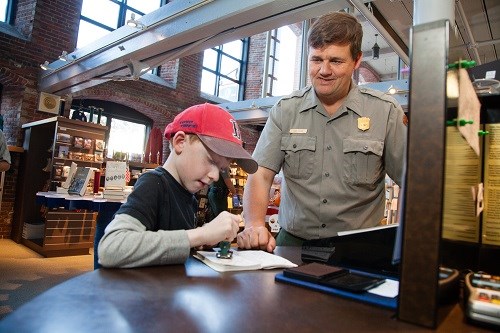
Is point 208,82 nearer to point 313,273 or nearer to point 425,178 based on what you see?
point 313,273

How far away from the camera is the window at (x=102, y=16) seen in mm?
7430

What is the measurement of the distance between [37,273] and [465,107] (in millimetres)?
4652

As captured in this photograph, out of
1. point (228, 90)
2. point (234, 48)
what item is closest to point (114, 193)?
point (228, 90)

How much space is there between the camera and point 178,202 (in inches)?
44.3

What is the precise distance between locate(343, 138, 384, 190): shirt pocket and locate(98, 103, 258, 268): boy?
408 mm

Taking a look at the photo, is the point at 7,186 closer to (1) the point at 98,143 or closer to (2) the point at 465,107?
(1) the point at 98,143

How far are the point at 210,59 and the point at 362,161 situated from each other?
9.43m

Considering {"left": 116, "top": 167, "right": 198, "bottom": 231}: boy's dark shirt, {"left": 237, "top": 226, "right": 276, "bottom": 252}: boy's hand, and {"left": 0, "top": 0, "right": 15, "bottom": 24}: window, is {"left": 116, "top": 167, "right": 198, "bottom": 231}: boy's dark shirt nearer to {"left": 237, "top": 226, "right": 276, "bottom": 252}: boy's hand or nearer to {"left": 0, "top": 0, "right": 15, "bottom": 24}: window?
{"left": 237, "top": 226, "right": 276, "bottom": 252}: boy's hand

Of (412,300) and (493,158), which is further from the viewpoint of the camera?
(493,158)

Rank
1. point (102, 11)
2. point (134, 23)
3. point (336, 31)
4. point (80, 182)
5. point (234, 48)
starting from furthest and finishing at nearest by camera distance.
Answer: point (234, 48), point (102, 11), point (134, 23), point (80, 182), point (336, 31)

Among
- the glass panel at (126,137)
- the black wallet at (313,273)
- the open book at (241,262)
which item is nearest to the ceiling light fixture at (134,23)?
the open book at (241,262)

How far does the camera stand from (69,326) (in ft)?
1.33

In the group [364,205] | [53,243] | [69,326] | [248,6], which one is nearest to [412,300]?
[69,326]

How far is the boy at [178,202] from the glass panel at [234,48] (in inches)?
395
